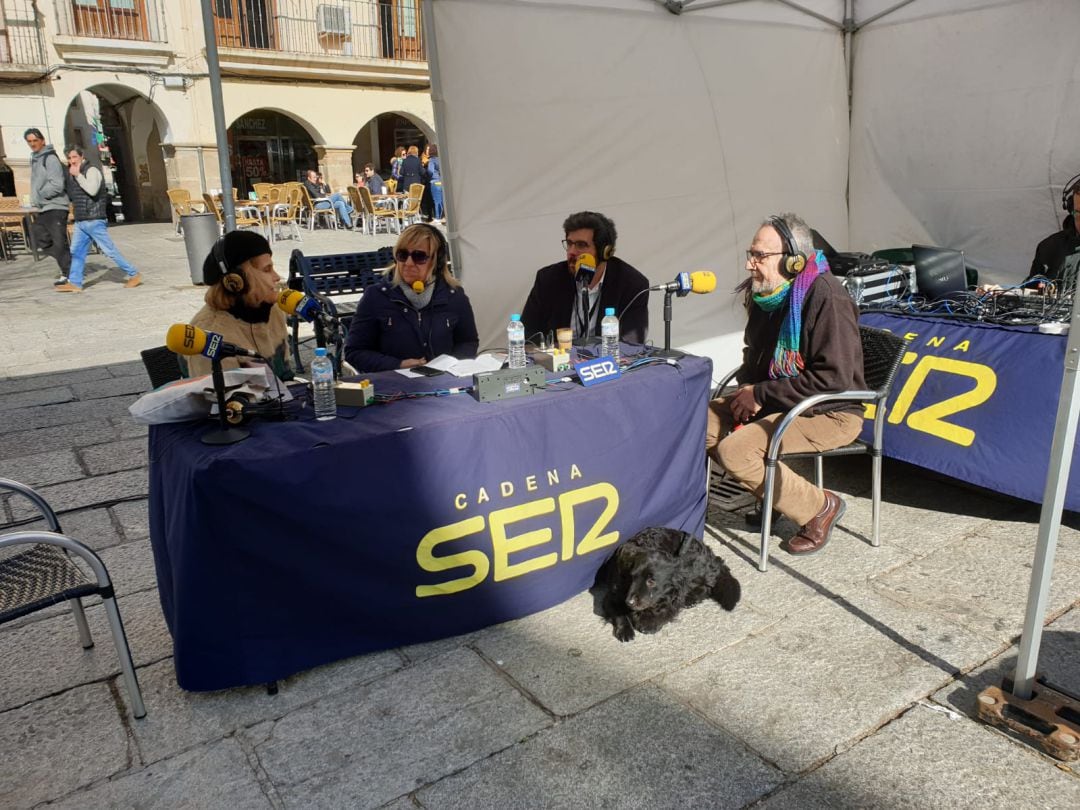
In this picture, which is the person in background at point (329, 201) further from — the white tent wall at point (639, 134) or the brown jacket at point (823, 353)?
the brown jacket at point (823, 353)

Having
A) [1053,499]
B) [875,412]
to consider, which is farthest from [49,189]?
[1053,499]

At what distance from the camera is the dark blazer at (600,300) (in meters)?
4.23

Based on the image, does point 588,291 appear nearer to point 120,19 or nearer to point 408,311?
point 408,311

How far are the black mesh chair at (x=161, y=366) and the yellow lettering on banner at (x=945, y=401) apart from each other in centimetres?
329

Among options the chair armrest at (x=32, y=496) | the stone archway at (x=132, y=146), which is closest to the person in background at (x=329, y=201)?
the stone archway at (x=132, y=146)

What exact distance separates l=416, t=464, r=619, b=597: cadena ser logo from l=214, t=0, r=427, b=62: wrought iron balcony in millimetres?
21538

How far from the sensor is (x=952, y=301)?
4277mm

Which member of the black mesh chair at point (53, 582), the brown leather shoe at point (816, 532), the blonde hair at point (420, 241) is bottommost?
the brown leather shoe at point (816, 532)

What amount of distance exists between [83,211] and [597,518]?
9630 millimetres

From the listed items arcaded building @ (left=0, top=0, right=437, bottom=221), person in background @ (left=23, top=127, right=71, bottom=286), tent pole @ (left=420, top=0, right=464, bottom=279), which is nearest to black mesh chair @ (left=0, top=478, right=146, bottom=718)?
tent pole @ (left=420, top=0, right=464, bottom=279)

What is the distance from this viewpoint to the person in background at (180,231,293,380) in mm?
3184

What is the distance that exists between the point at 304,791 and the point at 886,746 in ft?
5.19

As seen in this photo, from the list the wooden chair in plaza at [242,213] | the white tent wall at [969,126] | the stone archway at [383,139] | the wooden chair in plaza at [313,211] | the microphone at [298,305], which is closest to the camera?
the microphone at [298,305]

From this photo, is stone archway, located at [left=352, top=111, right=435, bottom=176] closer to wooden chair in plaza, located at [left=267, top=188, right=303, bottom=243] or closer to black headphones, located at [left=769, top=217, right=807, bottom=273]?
wooden chair in plaza, located at [left=267, top=188, right=303, bottom=243]
